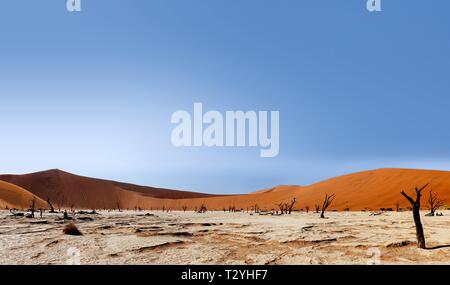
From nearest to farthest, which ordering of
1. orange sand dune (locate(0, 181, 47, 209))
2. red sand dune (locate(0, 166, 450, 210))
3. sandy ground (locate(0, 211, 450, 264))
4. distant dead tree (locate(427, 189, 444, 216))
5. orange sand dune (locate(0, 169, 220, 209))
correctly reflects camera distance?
1. sandy ground (locate(0, 211, 450, 264))
2. distant dead tree (locate(427, 189, 444, 216))
3. orange sand dune (locate(0, 181, 47, 209))
4. red sand dune (locate(0, 166, 450, 210))
5. orange sand dune (locate(0, 169, 220, 209))

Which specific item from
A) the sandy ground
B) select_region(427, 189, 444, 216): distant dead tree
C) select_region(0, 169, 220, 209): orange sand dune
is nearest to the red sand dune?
select_region(0, 169, 220, 209): orange sand dune

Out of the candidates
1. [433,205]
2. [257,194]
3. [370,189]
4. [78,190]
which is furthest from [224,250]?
[78,190]

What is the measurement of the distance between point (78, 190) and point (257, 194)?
58288 millimetres

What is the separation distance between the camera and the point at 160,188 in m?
161

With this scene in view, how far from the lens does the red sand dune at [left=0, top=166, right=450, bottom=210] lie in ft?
257

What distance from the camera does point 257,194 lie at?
13075 centimetres

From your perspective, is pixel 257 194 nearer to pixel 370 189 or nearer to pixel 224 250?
pixel 370 189

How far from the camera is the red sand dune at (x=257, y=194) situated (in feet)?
257

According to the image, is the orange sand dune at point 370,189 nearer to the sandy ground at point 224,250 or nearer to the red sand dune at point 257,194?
the red sand dune at point 257,194

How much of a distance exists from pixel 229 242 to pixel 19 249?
7.25 metres

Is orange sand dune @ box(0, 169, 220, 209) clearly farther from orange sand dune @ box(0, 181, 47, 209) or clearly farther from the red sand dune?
A: orange sand dune @ box(0, 181, 47, 209)

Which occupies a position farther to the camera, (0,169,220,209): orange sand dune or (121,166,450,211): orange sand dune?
(0,169,220,209): orange sand dune

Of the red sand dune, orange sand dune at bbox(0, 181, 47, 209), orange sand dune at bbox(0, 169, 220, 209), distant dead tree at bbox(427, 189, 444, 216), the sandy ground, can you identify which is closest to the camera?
the sandy ground
